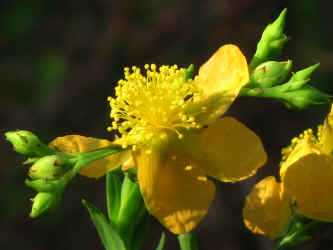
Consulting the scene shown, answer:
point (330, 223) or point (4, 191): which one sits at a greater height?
point (330, 223)

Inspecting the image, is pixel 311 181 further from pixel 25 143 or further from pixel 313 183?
pixel 25 143

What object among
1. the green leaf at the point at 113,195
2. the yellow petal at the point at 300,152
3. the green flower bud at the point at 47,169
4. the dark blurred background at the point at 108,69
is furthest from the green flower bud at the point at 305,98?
the dark blurred background at the point at 108,69

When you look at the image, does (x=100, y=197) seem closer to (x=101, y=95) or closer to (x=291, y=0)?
(x=101, y=95)

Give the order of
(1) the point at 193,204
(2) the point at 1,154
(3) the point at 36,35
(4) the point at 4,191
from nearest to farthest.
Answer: (1) the point at 193,204
(4) the point at 4,191
(2) the point at 1,154
(3) the point at 36,35

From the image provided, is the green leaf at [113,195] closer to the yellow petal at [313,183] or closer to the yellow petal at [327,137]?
the yellow petal at [313,183]

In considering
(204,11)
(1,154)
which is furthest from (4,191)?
(204,11)
